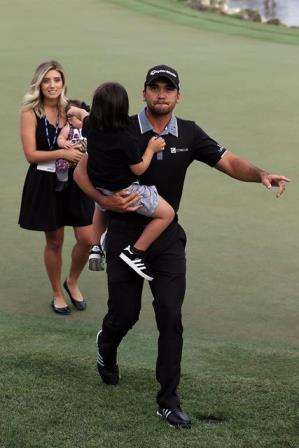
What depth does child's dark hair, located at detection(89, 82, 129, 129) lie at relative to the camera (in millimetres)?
5594

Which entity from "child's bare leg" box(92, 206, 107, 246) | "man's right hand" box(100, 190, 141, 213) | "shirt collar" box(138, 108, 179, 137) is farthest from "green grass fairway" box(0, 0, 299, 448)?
"shirt collar" box(138, 108, 179, 137)

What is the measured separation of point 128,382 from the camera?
615cm

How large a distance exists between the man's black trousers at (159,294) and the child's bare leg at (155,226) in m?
0.08

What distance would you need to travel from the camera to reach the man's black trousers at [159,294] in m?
5.66

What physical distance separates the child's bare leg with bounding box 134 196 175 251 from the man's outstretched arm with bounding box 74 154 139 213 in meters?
0.13

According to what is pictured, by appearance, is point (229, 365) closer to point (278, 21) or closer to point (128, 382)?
point (128, 382)

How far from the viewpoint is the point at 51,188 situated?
292 inches

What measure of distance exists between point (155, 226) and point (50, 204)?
1804 mm

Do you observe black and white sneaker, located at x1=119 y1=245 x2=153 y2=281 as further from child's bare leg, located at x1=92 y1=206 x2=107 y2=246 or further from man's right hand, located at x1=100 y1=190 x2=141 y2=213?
child's bare leg, located at x1=92 y1=206 x2=107 y2=246

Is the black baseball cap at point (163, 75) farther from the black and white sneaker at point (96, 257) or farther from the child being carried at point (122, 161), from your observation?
the black and white sneaker at point (96, 257)

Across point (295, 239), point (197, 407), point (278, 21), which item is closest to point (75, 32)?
point (278, 21)

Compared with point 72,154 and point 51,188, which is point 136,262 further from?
point 51,188

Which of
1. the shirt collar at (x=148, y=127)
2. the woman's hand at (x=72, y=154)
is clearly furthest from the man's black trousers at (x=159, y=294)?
the woman's hand at (x=72, y=154)

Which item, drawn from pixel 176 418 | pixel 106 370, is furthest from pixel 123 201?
pixel 176 418
